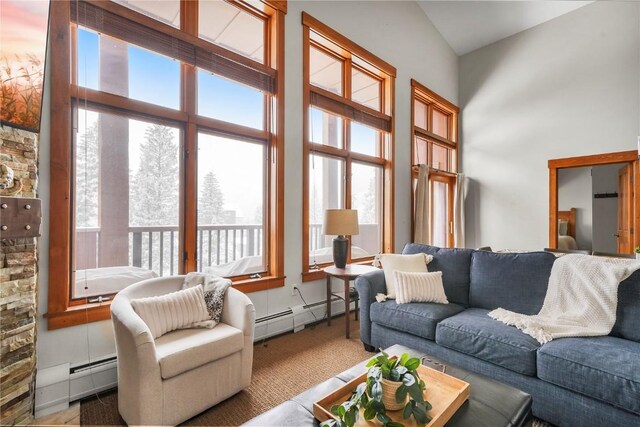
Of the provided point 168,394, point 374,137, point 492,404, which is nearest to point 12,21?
point 168,394

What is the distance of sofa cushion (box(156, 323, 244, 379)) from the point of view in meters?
1.63

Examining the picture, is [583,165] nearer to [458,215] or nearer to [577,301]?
[458,215]

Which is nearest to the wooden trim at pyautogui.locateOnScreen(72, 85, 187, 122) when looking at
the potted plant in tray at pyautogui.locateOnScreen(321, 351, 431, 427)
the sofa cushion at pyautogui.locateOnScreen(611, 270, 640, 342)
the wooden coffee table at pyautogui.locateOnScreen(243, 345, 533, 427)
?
the wooden coffee table at pyautogui.locateOnScreen(243, 345, 533, 427)

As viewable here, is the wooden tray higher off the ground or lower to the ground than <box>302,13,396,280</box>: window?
lower

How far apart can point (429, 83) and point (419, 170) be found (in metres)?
1.65

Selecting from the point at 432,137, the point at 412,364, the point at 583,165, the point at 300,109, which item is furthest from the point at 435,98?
the point at 412,364

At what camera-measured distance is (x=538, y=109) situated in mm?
4918

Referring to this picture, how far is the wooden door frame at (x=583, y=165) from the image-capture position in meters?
4.11

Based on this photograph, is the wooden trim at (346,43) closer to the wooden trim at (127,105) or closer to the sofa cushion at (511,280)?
the wooden trim at (127,105)

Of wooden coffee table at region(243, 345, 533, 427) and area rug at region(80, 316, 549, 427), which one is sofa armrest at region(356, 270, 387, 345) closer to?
area rug at region(80, 316, 549, 427)

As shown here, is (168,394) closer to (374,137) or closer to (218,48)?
(218,48)

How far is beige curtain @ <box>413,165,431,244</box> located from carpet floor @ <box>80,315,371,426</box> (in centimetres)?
200

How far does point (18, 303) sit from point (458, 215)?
5.75 m

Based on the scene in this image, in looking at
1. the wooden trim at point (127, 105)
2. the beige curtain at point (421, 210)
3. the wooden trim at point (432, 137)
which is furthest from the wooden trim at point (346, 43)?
the wooden trim at point (127, 105)
